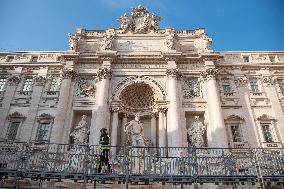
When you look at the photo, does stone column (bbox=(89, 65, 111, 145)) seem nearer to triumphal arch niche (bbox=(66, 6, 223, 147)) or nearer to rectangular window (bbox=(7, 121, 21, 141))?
triumphal arch niche (bbox=(66, 6, 223, 147))

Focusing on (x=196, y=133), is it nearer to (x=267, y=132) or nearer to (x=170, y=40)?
(x=267, y=132)

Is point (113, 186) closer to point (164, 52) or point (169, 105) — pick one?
point (169, 105)

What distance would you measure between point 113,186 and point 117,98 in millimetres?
7737

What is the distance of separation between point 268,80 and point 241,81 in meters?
2.11

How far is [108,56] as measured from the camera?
2609 centimetres

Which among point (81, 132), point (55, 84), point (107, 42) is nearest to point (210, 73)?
point (107, 42)

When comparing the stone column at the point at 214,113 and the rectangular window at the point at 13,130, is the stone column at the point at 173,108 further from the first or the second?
the rectangular window at the point at 13,130

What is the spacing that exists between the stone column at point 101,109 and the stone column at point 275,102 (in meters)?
11.9

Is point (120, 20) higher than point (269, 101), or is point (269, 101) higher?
point (120, 20)

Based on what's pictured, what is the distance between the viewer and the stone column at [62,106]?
22703 mm

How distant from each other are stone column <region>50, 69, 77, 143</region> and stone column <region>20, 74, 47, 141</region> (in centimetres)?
188

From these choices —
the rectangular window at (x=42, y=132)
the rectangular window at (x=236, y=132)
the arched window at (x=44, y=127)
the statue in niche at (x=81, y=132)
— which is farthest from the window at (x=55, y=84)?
the rectangular window at (x=236, y=132)

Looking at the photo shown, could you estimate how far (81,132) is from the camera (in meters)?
23.0

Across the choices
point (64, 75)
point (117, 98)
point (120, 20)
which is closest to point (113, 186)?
point (117, 98)
